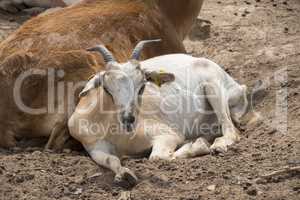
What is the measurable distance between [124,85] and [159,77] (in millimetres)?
531

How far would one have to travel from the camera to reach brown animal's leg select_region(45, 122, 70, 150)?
708 cm

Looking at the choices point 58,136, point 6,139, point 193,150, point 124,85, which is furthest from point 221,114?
point 6,139

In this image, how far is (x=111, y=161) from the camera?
6.50 meters

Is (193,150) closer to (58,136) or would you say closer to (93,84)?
(93,84)

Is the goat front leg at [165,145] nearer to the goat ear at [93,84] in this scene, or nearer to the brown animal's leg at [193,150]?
the brown animal's leg at [193,150]

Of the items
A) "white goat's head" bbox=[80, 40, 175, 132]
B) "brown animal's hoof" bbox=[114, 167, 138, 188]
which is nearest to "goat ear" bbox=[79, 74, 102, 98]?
"white goat's head" bbox=[80, 40, 175, 132]

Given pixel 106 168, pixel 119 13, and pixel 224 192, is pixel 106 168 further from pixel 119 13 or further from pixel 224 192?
pixel 119 13

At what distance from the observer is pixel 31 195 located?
591 cm

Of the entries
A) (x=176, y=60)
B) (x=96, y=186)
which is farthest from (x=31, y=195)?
(x=176, y=60)

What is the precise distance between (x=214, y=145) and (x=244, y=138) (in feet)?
1.29

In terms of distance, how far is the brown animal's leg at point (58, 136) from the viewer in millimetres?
7078

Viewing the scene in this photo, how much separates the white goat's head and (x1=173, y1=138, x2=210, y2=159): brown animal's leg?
1.82 ft

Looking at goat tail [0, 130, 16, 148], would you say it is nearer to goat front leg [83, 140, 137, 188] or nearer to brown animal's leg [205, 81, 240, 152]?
goat front leg [83, 140, 137, 188]

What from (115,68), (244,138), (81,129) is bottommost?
(244,138)
